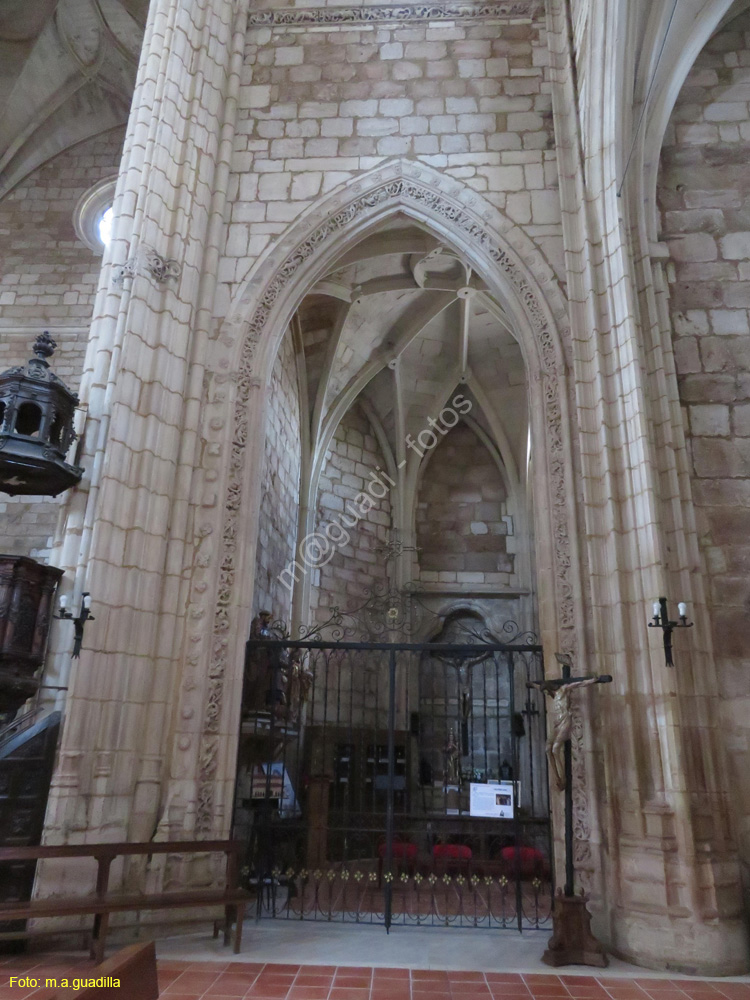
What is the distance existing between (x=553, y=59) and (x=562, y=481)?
211 inches

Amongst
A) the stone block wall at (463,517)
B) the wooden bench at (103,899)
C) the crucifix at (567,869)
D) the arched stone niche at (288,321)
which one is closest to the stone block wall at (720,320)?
the arched stone niche at (288,321)

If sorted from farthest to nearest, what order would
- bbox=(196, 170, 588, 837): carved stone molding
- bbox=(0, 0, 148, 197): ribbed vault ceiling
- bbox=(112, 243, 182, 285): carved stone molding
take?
1. bbox=(0, 0, 148, 197): ribbed vault ceiling
2. bbox=(112, 243, 182, 285): carved stone molding
3. bbox=(196, 170, 588, 837): carved stone molding

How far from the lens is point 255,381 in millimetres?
7754

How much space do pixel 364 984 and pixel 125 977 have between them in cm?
359

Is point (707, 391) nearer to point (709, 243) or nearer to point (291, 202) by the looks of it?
point (709, 243)

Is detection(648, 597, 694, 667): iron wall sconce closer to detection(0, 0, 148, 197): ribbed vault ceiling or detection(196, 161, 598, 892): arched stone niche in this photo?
detection(196, 161, 598, 892): arched stone niche

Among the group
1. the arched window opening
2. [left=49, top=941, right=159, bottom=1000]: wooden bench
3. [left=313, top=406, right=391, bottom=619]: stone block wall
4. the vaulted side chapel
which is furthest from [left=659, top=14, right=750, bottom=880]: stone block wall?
[left=313, top=406, right=391, bottom=619]: stone block wall

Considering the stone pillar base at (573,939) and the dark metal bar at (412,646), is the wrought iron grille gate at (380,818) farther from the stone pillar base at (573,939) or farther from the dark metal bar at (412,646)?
the stone pillar base at (573,939)

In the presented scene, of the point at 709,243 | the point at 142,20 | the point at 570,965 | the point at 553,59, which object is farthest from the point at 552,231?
the point at 142,20

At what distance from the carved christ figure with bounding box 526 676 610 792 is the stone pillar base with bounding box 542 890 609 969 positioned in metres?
0.85

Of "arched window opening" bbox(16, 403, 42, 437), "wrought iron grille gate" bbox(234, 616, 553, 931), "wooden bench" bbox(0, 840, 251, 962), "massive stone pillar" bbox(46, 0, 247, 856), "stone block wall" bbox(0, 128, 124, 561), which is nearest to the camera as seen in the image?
"wooden bench" bbox(0, 840, 251, 962)

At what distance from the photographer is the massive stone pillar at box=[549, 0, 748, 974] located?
5371mm

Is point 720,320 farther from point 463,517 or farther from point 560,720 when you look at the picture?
point 463,517

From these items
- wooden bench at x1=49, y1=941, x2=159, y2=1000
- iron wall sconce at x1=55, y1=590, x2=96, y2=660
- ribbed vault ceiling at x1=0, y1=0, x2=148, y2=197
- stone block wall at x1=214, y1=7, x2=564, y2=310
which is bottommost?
wooden bench at x1=49, y1=941, x2=159, y2=1000
